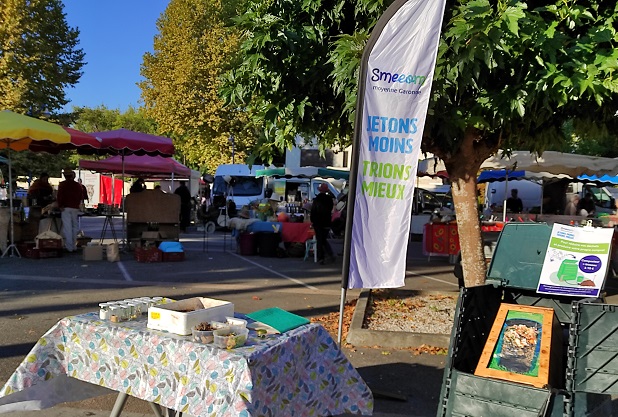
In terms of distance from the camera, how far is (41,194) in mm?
14781

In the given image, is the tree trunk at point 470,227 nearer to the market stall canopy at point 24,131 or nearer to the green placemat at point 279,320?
the green placemat at point 279,320

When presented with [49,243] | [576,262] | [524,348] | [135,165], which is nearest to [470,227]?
[576,262]

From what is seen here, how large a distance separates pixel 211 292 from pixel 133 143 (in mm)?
5422

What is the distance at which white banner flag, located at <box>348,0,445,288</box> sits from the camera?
440 centimetres

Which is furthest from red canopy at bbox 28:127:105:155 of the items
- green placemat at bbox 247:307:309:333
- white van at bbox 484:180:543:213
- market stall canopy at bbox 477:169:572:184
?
white van at bbox 484:180:543:213

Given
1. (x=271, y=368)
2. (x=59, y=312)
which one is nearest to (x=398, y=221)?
(x=271, y=368)

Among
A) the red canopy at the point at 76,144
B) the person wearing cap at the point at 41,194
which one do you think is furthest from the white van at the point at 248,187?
the red canopy at the point at 76,144

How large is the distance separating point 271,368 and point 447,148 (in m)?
4.47

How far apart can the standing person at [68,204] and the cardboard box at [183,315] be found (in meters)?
11.1

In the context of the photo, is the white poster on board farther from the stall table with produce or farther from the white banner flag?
the stall table with produce

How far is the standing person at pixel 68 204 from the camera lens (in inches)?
533

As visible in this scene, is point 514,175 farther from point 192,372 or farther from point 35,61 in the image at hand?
point 35,61

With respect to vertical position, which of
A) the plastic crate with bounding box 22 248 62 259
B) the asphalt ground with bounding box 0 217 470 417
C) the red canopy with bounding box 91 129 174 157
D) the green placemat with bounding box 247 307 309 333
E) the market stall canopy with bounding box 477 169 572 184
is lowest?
the asphalt ground with bounding box 0 217 470 417

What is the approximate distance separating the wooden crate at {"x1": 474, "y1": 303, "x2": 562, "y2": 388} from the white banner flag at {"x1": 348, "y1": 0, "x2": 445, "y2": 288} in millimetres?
1014
